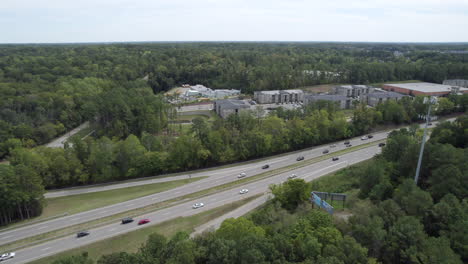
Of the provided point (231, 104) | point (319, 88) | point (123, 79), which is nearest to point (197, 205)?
point (231, 104)

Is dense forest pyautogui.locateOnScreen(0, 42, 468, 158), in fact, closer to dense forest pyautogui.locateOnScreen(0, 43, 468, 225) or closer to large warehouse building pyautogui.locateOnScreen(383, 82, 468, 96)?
dense forest pyautogui.locateOnScreen(0, 43, 468, 225)

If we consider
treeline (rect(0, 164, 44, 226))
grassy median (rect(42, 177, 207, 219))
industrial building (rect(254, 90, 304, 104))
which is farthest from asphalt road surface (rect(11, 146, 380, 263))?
industrial building (rect(254, 90, 304, 104))

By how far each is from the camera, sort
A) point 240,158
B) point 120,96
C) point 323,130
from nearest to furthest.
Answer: point 240,158, point 323,130, point 120,96

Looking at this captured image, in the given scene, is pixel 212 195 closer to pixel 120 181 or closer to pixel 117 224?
pixel 117 224

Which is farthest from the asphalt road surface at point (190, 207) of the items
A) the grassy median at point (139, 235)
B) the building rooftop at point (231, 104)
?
the building rooftop at point (231, 104)

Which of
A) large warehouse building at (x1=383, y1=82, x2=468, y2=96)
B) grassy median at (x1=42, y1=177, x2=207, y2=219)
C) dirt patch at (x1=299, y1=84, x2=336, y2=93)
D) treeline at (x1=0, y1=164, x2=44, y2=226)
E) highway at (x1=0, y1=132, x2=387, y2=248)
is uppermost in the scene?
large warehouse building at (x1=383, y1=82, x2=468, y2=96)

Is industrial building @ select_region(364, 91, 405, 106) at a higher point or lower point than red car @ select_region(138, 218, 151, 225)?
higher

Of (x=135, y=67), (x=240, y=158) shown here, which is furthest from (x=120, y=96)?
(x=135, y=67)

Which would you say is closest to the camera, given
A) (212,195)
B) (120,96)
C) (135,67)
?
(212,195)
